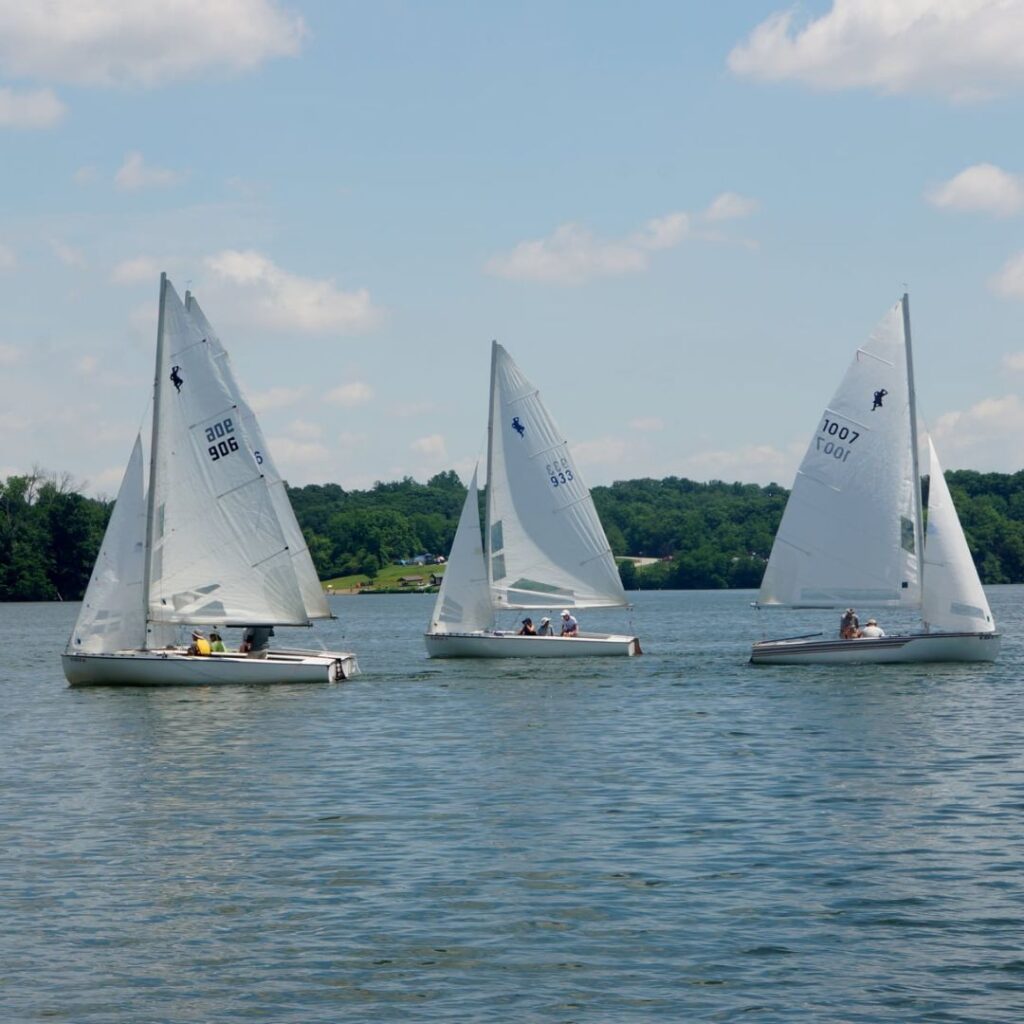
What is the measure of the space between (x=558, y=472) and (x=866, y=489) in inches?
395

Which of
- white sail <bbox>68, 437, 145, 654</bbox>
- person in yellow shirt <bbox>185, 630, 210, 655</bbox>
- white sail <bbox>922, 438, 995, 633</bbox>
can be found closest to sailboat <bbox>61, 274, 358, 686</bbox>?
white sail <bbox>68, 437, 145, 654</bbox>

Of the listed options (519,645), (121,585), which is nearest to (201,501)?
(121,585)

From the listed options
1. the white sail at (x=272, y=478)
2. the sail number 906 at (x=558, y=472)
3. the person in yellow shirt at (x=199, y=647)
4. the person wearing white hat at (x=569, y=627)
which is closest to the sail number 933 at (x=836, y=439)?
the sail number 906 at (x=558, y=472)

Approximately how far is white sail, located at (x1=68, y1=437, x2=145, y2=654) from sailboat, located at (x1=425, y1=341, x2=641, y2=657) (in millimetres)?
12040

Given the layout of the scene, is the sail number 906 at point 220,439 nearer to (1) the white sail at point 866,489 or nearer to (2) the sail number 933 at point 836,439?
(1) the white sail at point 866,489

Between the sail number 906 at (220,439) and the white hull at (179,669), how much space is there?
16.8 feet

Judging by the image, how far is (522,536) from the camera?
52.9 m

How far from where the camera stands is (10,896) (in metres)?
18.6

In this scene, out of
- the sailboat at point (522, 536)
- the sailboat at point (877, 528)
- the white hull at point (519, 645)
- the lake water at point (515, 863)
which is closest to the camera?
the lake water at point (515, 863)

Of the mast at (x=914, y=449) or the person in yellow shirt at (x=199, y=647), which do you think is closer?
the person in yellow shirt at (x=199, y=647)

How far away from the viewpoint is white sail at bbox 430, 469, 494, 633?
172 feet

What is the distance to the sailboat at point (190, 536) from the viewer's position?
42.8 metres

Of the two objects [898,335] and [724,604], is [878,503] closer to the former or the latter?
[898,335]

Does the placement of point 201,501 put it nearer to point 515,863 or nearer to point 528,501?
point 528,501
